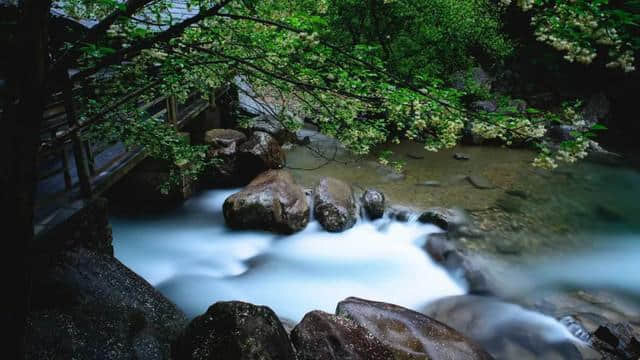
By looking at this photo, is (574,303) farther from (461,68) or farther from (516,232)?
(461,68)

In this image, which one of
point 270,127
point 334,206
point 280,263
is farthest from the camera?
point 270,127

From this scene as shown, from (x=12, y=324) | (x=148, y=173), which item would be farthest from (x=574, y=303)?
(x=148, y=173)

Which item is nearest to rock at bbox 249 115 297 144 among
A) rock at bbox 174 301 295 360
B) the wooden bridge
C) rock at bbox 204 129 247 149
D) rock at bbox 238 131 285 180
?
rock at bbox 204 129 247 149

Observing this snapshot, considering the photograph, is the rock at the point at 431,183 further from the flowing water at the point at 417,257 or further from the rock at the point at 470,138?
the rock at the point at 470,138

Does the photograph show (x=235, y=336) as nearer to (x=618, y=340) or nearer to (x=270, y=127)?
(x=618, y=340)

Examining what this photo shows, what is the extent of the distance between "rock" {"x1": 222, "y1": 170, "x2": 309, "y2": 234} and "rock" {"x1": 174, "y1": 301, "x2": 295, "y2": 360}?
18.0 ft

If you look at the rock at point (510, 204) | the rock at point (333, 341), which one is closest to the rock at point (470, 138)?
the rock at point (510, 204)

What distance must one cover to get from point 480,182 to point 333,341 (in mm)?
11050

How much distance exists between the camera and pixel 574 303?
8.74m

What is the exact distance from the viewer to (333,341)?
5.29 m

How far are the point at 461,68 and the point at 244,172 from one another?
1303 centimetres


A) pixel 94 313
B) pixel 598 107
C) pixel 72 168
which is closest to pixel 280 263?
pixel 72 168

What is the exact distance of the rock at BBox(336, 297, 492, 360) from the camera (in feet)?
18.8

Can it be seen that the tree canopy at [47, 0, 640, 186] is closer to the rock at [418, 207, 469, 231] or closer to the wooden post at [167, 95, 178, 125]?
the wooden post at [167, 95, 178, 125]
